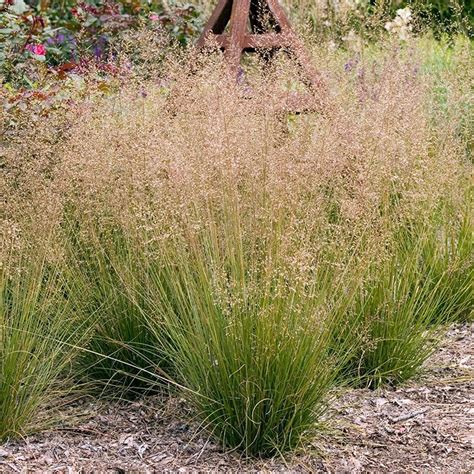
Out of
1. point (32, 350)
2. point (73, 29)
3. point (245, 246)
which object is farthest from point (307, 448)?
point (73, 29)

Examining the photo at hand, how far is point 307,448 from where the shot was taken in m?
3.02

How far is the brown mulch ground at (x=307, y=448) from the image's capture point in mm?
2967

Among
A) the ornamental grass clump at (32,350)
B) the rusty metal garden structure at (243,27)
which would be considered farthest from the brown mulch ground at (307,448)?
the rusty metal garden structure at (243,27)

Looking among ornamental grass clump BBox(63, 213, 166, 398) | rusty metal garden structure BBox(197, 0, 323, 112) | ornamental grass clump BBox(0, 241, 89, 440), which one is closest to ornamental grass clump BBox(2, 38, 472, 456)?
ornamental grass clump BBox(63, 213, 166, 398)

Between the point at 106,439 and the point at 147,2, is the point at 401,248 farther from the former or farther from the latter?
the point at 147,2

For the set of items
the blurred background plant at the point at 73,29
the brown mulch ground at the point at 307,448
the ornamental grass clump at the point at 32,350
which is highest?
the blurred background plant at the point at 73,29

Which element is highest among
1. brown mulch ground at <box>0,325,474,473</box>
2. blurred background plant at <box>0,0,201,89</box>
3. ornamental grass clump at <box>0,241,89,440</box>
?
blurred background plant at <box>0,0,201,89</box>

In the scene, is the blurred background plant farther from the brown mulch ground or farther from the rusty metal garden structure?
the brown mulch ground

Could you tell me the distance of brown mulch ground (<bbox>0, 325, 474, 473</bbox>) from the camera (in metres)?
2.97

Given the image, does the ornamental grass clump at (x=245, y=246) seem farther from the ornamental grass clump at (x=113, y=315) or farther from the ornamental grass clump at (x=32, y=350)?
the ornamental grass clump at (x=32, y=350)

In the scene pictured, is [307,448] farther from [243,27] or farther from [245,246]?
[243,27]

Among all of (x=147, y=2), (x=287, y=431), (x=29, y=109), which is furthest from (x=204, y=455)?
(x=147, y=2)

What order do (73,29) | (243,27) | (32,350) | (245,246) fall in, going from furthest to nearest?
(73,29), (243,27), (32,350), (245,246)

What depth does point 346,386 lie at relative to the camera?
3.57 meters
